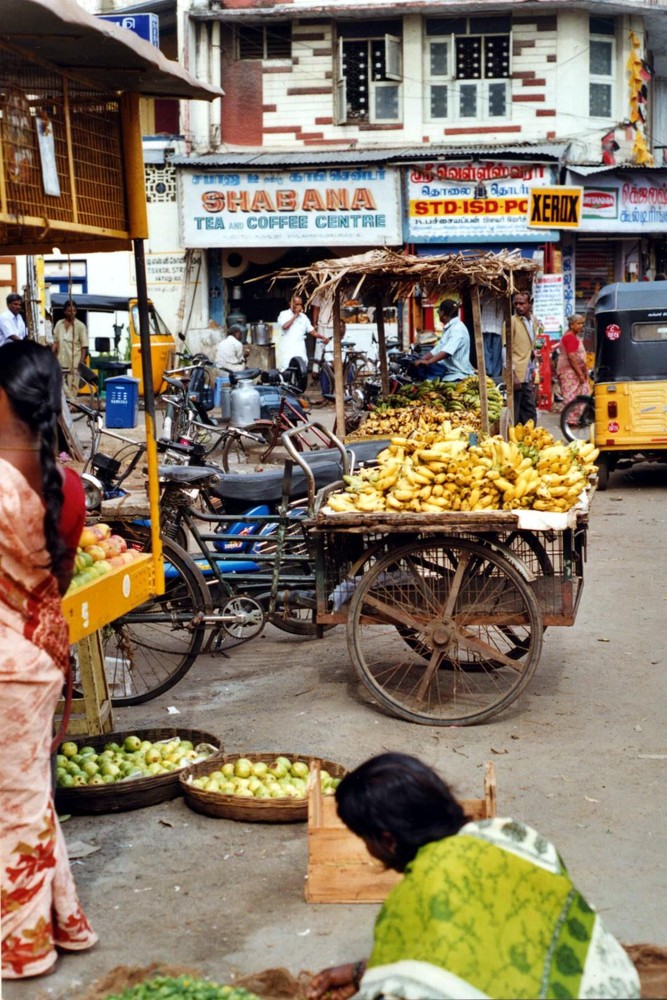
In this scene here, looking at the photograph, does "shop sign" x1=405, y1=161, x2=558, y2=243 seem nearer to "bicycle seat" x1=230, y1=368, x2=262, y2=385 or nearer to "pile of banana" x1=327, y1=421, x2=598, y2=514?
"bicycle seat" x1=230, y1=368, x2=262, y2=385

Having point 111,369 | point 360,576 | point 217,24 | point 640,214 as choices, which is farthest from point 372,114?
point 360,576

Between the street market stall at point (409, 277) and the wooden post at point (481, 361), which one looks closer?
the street market stall at point (409, 277)

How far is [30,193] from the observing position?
14.6ft

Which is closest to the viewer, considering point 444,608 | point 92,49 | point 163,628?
point 92,49

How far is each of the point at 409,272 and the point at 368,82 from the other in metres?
15.4

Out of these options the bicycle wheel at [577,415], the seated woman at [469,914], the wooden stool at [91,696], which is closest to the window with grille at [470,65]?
the bicycle wheel at [577,415]

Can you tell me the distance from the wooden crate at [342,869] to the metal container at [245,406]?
45.0ft

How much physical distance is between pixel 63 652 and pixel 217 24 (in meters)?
22.7

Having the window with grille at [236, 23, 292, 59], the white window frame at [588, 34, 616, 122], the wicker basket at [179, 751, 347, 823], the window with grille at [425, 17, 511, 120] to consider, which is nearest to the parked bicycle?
the wicker basket at [179, 751, 347, 823]

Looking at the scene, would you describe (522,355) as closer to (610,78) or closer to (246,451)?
(246,451)

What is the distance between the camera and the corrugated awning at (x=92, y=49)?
156 inches

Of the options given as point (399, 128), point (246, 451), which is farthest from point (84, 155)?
point (399, 128)

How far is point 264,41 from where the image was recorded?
80.5 feet

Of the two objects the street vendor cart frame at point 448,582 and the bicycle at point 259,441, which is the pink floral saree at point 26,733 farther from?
the bicycle at point 259,441
